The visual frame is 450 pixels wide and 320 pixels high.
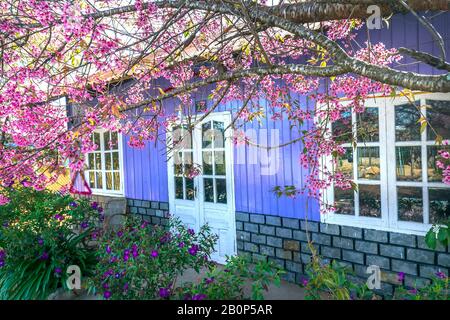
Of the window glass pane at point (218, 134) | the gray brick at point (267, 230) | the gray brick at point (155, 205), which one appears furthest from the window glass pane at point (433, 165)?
the gray brick at point (155, 205)

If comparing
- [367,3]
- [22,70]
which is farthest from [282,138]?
[22,70]

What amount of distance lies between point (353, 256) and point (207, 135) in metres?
2.66

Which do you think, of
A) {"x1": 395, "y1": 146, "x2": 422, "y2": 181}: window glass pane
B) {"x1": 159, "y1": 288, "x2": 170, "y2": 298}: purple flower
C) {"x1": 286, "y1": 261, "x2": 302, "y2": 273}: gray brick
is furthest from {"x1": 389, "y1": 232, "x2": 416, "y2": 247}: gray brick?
{"x1": 159, "y1": 288, "x2": 170, "y2": 298}: purple flower

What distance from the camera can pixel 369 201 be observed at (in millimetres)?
3734

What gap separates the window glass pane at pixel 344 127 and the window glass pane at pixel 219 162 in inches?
69.1

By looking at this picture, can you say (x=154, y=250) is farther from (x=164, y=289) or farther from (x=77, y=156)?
(x=77, y=156)

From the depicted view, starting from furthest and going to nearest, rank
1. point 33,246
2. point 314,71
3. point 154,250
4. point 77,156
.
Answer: point 33,246
point 154,250
point 77,156
point 314,71

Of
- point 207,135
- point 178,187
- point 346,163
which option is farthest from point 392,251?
point 178,187

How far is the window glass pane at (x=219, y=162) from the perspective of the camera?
17.0 feet

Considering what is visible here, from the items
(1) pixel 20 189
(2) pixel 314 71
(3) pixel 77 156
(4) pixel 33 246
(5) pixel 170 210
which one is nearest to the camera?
(2) pixel 314 71

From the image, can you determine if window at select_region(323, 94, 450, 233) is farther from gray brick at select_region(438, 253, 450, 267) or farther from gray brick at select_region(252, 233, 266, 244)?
gray brick at select_region(252, 233, 266, 244)

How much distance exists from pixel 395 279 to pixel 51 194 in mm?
4820

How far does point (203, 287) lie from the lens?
2.55m

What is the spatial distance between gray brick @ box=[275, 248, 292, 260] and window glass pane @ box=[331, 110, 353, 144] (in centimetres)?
152
